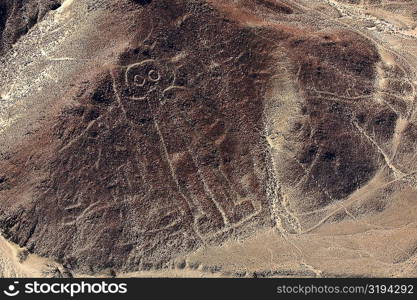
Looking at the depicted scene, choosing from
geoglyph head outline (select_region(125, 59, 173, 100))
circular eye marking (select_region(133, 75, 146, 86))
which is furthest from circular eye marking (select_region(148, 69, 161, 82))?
circular eye marking (select_region(133, 75, 146, 86))

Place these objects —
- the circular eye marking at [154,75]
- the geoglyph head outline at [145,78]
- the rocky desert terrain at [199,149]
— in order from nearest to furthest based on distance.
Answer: the rocky desert terrain at [199,149] < the geoglyph head outline at [145,78] < the circular eye marking at [154,75]

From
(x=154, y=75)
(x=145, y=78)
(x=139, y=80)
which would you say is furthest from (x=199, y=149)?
(x=139, y=80)

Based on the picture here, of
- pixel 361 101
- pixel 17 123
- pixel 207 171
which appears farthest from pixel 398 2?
pixel 17 123

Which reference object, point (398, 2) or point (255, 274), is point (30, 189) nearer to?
point (255, 274)

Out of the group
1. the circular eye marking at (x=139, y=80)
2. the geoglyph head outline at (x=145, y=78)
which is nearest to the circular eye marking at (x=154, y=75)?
the geoglyph head outline at (x=145, y=78)

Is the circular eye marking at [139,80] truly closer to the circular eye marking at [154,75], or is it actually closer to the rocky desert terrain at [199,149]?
the rocky desert terrain at [199,149]

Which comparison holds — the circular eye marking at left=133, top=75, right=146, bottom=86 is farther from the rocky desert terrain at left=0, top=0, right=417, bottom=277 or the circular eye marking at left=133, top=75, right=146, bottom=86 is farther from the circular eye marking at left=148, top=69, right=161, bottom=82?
the circular eye marking at left=148, top=69, right=161, bottom=82
